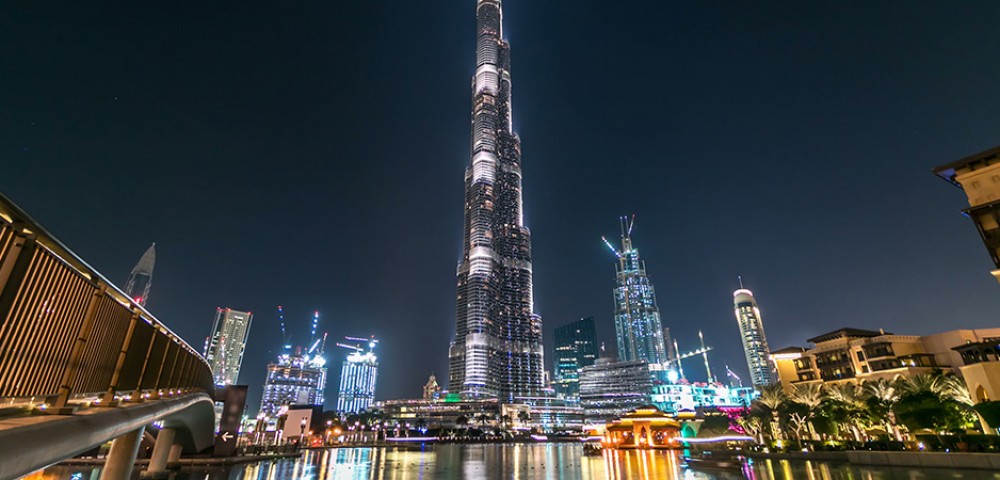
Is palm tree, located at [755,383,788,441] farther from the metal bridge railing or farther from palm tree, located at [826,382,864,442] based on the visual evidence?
the metal bridge railing

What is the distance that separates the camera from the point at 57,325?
7527 mm

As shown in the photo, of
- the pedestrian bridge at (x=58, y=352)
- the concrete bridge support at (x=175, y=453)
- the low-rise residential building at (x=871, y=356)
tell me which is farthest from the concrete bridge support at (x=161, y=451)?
the low-rise residential building at (x=871, y=356)

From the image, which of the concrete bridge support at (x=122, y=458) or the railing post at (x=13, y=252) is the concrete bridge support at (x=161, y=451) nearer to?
the concrete bridge support at (x=122, y=458)

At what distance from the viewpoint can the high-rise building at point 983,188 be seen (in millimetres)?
42281

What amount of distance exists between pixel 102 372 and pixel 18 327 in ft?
11.5

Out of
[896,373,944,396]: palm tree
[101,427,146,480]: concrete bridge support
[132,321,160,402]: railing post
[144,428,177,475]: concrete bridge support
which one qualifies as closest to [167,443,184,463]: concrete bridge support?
[144,428,177,475]: concrete bridge support

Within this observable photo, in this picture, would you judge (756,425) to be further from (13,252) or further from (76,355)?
(13,252)

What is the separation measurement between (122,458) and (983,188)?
7362cm

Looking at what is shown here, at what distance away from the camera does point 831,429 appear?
2208 inches

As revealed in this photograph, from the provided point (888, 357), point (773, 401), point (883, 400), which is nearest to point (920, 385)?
point (883, 400)

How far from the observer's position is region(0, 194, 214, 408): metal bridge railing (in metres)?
6.29

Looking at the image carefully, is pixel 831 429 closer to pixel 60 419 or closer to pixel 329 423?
pixel 60 419

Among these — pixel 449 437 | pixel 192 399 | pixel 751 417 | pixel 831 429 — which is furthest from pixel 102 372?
pixel 449 437

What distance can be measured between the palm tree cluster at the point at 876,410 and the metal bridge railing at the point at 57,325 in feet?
212
